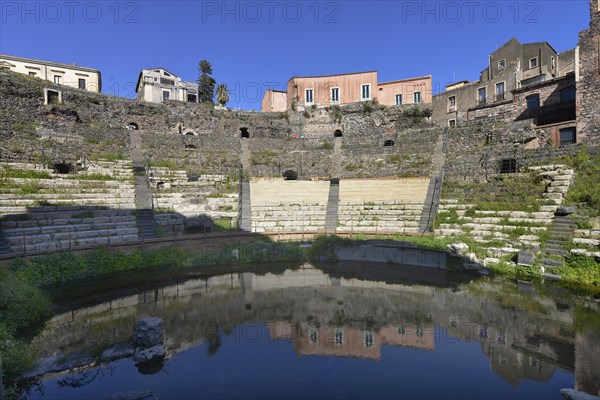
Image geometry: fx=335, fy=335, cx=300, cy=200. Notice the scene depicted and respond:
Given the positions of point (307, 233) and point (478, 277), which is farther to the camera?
point (307, 233)

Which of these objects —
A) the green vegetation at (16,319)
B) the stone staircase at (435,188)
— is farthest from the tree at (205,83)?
the green vegetation at (16,319)

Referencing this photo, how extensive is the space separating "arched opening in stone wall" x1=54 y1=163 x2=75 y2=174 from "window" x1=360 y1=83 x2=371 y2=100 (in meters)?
28.9

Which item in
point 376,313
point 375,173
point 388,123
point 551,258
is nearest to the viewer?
point 376,313

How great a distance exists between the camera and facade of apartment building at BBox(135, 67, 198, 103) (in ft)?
136

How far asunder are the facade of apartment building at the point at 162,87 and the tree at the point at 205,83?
4.00 meters

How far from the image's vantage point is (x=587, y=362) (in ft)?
22.7

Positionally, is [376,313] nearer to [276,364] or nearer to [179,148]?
[276,364]

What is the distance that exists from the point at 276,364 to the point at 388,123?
106 ft

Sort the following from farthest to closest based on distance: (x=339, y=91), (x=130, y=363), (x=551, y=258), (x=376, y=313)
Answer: (x=339, y=91)
(x=551, y=258)
(x=376, y=313)
(x=130, y=363)

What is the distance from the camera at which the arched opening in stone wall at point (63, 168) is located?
21203 millimetres

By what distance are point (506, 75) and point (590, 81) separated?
16.0 m

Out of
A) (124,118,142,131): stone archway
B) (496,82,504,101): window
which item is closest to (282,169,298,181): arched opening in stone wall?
(124,118,142,131): stone archway

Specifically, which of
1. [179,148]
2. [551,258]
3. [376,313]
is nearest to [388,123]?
[179,148]

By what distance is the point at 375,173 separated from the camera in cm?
A: 2569
